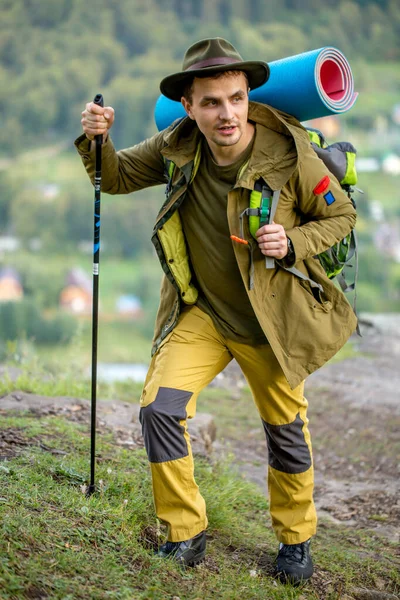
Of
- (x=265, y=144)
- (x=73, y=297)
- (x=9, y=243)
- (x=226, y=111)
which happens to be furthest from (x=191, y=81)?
(x=9, y=243)

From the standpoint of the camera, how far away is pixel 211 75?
10.5ft

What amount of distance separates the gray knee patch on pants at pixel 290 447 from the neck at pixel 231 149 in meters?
1.06

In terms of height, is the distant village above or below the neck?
below

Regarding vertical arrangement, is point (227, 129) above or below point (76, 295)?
above

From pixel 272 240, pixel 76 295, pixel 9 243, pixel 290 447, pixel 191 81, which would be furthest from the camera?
pixel 9 243

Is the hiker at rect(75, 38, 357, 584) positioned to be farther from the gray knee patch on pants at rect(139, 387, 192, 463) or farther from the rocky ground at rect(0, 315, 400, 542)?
the rocky ground at rect(0, 315, 400, 542)

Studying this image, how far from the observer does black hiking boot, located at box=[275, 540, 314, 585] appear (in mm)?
3436

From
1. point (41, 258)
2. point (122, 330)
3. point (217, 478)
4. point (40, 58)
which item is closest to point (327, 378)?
point (217, 478)

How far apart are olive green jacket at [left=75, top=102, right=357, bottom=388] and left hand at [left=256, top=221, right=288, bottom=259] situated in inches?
2.8

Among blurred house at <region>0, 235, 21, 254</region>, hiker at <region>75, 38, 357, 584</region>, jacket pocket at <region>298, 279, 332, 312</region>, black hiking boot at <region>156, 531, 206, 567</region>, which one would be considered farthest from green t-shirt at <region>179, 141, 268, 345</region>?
blurred house at <region>0, 235, 21, 254</region>

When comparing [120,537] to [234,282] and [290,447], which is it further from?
[234,282]

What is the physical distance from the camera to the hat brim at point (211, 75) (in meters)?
3.14

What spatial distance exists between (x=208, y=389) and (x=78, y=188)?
32.2 metres

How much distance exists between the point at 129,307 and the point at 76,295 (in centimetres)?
276
